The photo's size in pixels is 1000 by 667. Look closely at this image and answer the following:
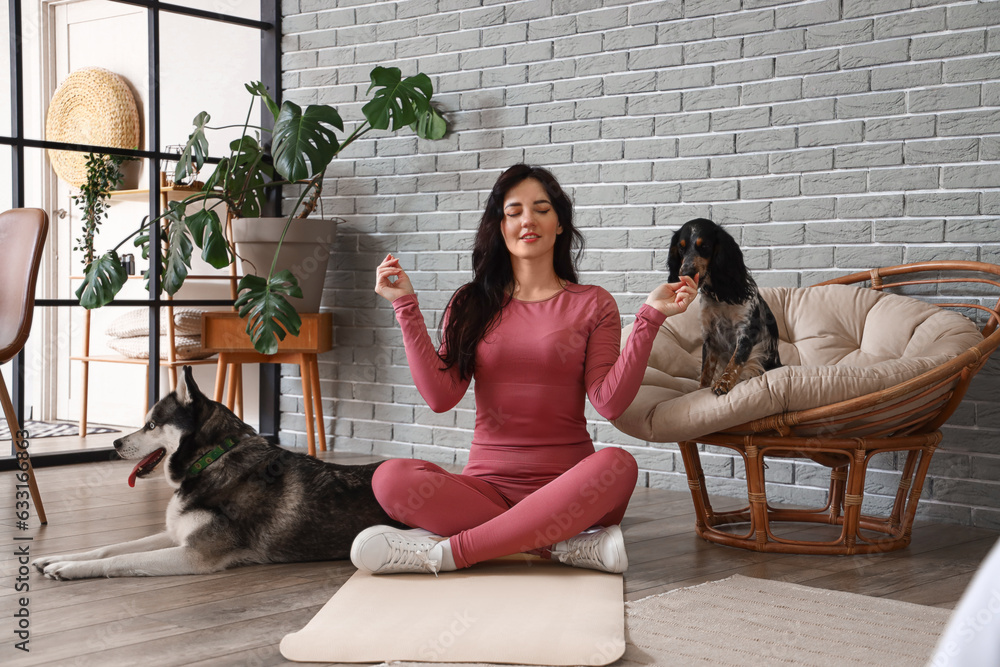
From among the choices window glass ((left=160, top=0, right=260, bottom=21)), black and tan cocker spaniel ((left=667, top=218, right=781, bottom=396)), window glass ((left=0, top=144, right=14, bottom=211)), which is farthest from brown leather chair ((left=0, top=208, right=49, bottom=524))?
window glass ((left=0, top=144, right=14, bottom=211))

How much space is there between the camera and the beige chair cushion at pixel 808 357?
2373 mm

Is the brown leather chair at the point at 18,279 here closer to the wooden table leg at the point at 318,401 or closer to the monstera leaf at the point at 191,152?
the monstera leaf at the point at 191,152

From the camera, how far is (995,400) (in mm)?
2906

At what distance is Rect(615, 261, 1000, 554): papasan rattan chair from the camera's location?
238cm

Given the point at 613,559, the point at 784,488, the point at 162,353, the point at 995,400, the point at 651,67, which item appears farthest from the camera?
the point at 162,353

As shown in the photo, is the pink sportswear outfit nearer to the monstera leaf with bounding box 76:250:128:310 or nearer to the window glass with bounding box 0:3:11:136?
the monstera leaf with bounding box 76:250:128:310

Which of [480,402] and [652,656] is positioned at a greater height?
[480,402]

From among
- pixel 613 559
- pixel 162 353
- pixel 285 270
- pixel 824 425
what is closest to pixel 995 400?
pixel 824 425

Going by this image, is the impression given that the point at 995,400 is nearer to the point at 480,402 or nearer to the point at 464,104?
the point at 480,402

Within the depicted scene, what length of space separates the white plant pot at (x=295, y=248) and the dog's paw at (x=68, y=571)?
217 centimetres

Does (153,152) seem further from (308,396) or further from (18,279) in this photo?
(18,279)

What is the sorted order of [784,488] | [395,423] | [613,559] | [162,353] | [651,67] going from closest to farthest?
[613,559] → [784,488] → [651,67] → [395,423] → [162,353]

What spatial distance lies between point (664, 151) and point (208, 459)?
2.14 m

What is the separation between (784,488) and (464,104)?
2.14 metres
